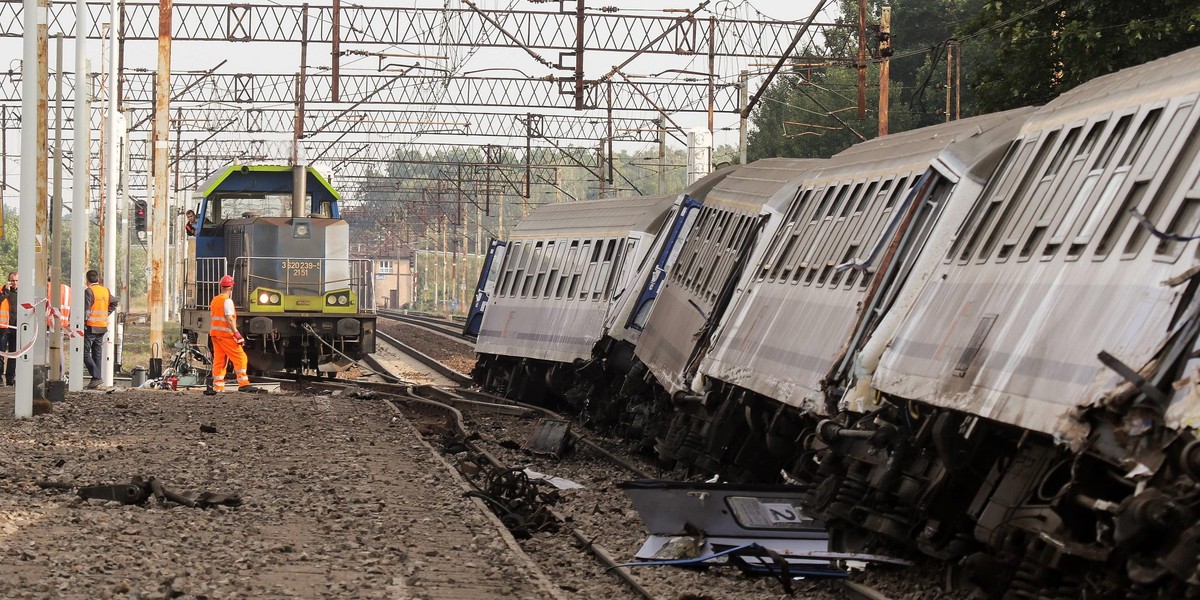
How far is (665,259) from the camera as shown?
21.6m

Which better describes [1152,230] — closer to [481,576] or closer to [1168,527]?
[1168,527]

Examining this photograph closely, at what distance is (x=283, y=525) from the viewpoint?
12547 mm

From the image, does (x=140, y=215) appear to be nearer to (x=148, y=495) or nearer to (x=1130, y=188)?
(x=148, y=495)

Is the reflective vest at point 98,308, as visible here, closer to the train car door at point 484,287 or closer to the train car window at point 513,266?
the train car window at point 513,266

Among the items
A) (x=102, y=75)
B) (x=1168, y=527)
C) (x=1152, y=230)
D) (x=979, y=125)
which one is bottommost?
(x=1168, y=527)

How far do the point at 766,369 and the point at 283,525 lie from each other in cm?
436

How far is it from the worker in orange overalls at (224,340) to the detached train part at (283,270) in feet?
5.46

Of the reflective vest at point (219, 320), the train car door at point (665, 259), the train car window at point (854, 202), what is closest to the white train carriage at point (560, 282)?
the train car door at point (665, 259)

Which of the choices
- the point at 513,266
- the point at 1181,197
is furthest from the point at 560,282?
the point at 1181,197

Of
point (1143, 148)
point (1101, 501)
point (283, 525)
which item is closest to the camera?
point (1101, 501)

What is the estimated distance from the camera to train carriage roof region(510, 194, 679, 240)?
77.1ft

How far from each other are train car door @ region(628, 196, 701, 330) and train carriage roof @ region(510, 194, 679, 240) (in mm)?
1281

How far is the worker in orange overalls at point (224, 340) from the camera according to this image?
25844 millimetres

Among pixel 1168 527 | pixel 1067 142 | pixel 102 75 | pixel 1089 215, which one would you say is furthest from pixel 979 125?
pixel 102 75
